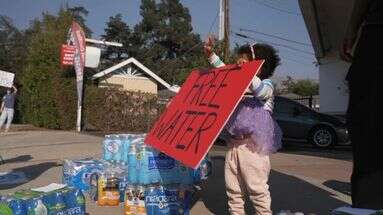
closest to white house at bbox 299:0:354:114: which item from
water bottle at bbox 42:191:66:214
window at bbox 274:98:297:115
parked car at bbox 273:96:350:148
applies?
parked car at bbox 273:96:350:148

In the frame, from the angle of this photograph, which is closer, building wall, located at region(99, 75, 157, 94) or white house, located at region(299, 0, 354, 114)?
white house, located at region(299, 0, 354, 114)

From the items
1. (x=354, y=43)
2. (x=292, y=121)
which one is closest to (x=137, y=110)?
(x=292, y=121)

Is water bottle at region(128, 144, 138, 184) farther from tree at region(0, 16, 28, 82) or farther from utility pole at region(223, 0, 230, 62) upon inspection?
tree at region(0, 16, 28, 82)

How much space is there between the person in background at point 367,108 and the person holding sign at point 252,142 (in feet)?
4.45

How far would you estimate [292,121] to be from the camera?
58.6 ft

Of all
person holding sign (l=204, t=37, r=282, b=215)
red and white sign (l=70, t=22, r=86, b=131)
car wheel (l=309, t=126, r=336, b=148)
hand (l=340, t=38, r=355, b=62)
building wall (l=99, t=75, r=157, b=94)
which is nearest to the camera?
hand (l=340, t=38, r=355, b=62)

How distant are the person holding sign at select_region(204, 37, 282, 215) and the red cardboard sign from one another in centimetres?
28

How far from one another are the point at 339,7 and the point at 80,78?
10.4 meters

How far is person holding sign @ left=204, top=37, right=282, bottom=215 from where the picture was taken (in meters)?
4.61

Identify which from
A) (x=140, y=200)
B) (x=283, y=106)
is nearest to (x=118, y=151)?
(x=140, y=200)

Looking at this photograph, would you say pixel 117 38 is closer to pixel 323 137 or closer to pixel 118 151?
pixel 323 137

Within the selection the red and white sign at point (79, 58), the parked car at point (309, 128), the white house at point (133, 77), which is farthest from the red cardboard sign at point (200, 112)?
the white house at point (133, 77)

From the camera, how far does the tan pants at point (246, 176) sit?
462cm

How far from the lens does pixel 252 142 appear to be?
464 cm
